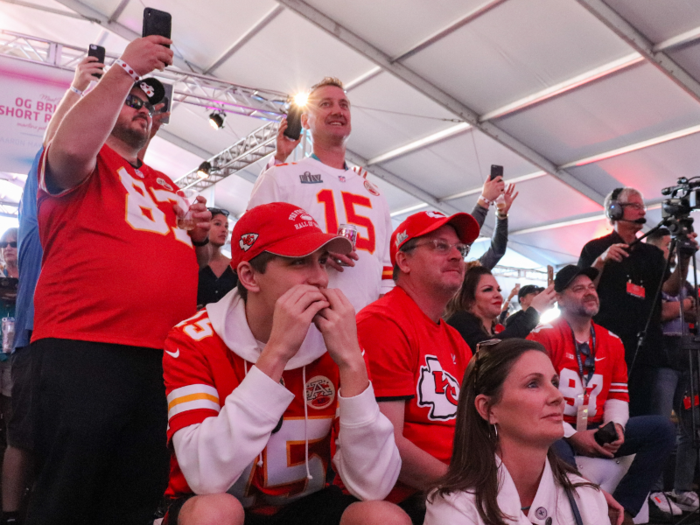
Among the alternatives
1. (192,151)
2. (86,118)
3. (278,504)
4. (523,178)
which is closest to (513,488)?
(278,504)

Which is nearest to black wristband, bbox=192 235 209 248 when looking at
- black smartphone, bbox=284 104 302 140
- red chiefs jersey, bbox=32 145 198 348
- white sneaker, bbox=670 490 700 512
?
red chiefs jersey, bbox=32 145 198 348

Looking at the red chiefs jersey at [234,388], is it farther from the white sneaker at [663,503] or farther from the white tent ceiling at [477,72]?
the white tent ceiling at [477,72]

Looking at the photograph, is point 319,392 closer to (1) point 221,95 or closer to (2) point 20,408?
(2) point 20,408

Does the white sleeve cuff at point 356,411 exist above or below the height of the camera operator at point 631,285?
below

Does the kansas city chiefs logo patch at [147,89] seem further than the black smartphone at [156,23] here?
Yes

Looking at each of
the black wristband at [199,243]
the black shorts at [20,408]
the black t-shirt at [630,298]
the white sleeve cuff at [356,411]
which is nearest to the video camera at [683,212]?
the black t-shirt at [630,298]

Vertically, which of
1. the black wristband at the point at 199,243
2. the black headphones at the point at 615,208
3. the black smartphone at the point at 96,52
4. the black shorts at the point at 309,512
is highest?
the black smartphone at the point at 96,52

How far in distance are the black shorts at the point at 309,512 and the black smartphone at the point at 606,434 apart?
1830mm

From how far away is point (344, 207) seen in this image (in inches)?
103

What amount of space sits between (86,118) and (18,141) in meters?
5.15

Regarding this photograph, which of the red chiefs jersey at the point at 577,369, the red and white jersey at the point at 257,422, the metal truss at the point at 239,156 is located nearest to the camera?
the red and white jersey at the point at 257,422

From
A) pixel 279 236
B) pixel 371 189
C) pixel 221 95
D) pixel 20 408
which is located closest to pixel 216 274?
pixel 371 189

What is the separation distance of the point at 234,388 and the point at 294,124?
2324 millimetres

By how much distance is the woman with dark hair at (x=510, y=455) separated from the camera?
5.63 ft
